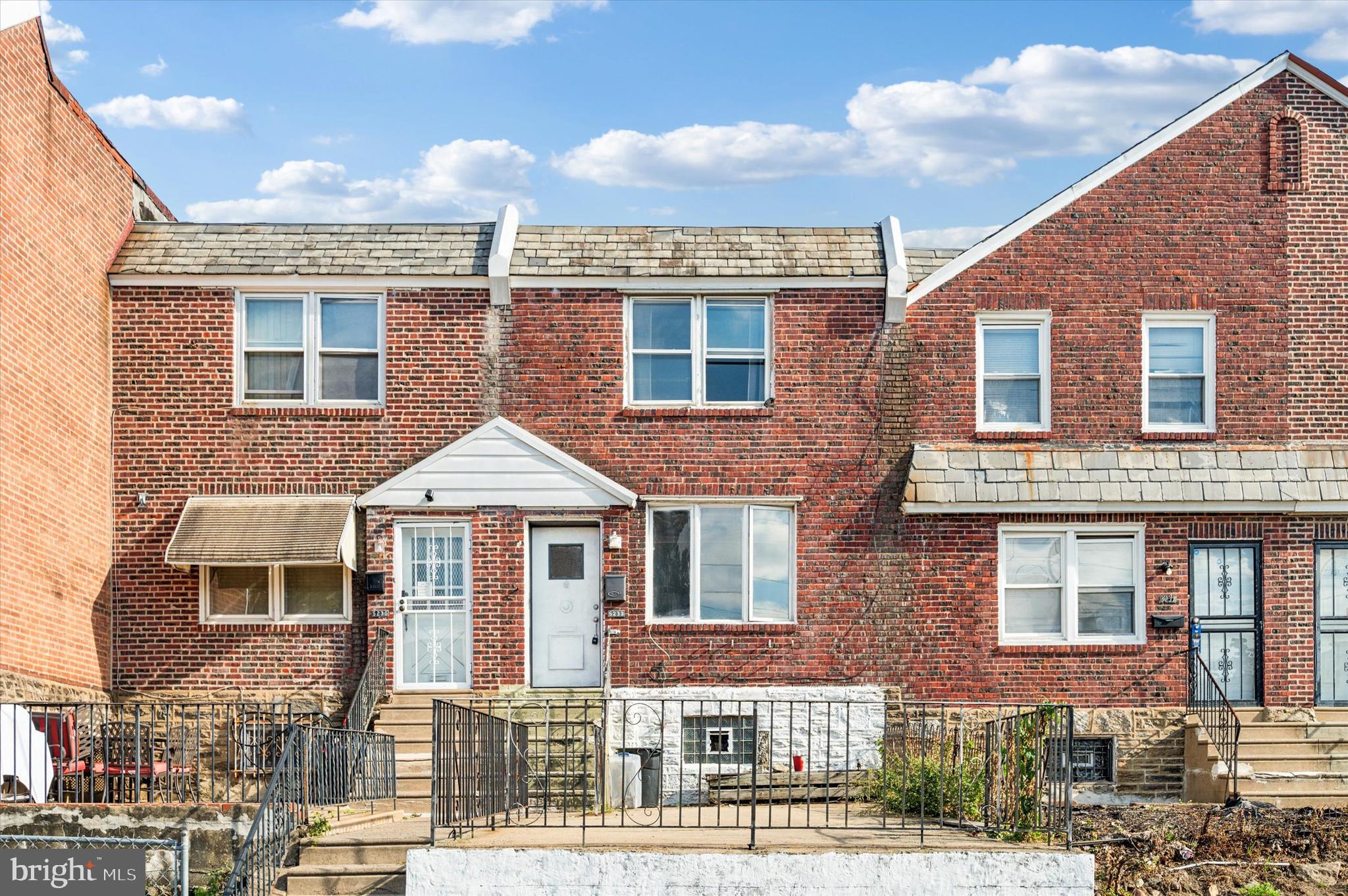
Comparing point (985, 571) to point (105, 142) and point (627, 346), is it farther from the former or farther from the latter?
point (105, 142)

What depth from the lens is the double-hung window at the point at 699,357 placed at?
63.2ft

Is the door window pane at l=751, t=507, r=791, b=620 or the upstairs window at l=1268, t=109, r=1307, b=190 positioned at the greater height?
the upstairs window at l=1268, t=109, r=1307, b=190

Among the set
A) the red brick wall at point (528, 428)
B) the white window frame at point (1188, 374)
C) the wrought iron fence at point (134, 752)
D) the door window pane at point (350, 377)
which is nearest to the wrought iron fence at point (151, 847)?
the wrought iron fence at point (134, 752)

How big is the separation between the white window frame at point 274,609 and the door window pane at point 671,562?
3.64 metres

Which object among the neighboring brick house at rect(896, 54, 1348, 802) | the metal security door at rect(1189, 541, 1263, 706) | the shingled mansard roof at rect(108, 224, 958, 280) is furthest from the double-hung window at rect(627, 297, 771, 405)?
the metal security door at rect(1189, 541, 1263, 706)

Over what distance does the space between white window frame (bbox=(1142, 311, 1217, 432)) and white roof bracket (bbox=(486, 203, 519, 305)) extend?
7707 millimetres

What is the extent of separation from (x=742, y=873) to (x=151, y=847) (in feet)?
16.1

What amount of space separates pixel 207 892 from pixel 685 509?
796 cm

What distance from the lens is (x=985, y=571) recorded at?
18922 mm

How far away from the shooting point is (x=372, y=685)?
18.2m

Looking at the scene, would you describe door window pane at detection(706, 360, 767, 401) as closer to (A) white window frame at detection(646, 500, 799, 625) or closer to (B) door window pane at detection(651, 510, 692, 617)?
(A) white window frame at detection(646, 500, 799, 625)

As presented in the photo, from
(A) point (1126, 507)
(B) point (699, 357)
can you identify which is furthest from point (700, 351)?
(A) point (1126, 507)

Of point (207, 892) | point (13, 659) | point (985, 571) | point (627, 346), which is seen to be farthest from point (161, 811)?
point (985, 571)

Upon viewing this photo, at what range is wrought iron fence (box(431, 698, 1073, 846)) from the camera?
39.2ft
